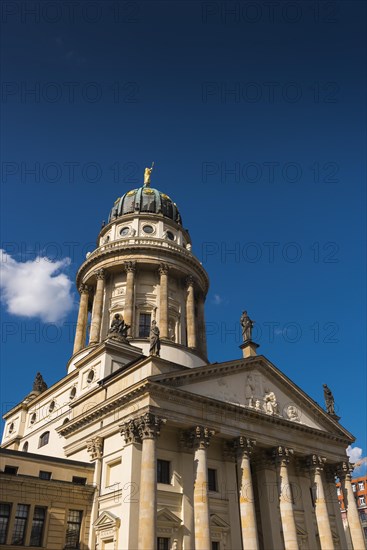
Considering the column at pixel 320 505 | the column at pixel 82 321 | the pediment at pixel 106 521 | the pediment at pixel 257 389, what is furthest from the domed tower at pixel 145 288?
the pediment at pixel 106 521

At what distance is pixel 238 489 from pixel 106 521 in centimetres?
972

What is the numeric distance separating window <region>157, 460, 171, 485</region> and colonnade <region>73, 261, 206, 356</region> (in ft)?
50.6

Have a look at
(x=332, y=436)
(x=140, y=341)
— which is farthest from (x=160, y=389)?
(x=332, y=436)

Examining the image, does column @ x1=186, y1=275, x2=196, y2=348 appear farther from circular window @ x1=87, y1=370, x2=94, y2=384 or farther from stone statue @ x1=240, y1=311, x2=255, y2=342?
circular window @ x1=87, y1=370, x2=94, y2=384

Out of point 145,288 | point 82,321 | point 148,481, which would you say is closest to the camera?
point 148,481

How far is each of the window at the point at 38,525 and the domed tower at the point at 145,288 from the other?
16890 millimetres

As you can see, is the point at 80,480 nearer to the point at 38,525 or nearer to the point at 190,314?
the point at 38,525

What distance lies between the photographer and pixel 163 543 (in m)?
28.3

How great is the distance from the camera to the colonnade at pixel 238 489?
27219 millimetres

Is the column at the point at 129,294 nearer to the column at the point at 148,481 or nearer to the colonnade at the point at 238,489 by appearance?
the colonnade at the point at 238,489

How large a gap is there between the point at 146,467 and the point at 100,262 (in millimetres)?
26853

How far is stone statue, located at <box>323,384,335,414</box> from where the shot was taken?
145 feet

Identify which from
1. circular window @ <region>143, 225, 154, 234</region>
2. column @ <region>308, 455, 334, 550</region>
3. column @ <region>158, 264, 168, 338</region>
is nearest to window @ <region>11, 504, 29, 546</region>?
column @ <region>158, 264, 168, 338</region>

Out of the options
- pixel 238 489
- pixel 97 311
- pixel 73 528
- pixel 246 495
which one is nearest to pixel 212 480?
pixel 238 489
